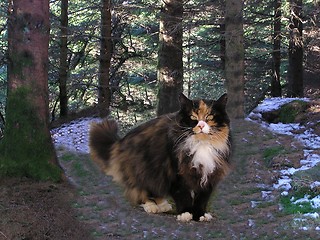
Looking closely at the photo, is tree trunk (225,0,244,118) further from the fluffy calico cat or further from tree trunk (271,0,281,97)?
tree trunk (271,0,281,97)

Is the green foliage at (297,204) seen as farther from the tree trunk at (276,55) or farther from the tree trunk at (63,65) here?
the tree trunk at (276,55)

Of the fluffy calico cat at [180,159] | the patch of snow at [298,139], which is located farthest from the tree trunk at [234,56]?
the fluffy calico cat at [180,159]

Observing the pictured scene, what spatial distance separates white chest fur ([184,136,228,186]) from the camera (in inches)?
205

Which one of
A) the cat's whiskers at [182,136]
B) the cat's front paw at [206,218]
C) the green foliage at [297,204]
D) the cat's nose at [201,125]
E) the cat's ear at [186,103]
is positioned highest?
the cat's ear at [186,103]

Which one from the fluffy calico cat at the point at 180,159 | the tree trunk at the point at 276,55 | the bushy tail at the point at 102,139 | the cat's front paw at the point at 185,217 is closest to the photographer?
the fluffy calico cat at the point at 180,159

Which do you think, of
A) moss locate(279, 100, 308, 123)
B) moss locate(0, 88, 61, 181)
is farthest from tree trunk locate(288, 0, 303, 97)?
moss locate(0, 88, 61, 181)

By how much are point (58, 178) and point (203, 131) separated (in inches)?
91.5

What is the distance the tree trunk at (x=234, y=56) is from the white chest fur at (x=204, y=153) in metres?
5.88

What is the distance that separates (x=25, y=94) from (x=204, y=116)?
Result: 8.31ft

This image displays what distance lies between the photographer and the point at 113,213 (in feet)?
17.9

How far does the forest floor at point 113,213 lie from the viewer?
4.78 metres

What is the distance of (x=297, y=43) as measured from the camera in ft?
47.9

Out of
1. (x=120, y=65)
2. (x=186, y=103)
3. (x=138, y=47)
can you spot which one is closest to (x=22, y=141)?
(x=186, y=103)

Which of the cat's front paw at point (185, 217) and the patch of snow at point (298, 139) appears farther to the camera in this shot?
the patch of snow at point (298, 139)
